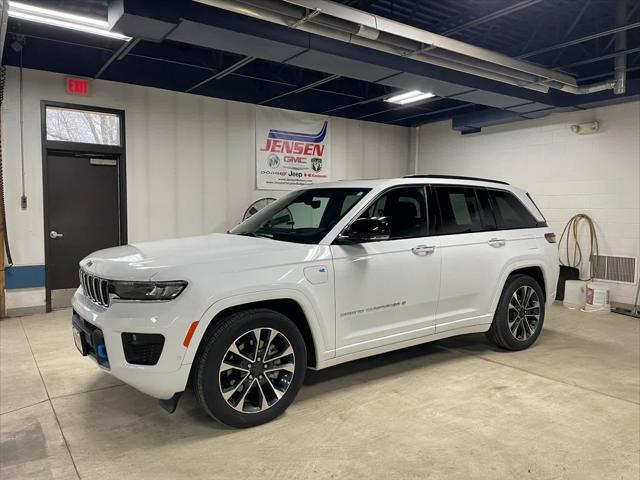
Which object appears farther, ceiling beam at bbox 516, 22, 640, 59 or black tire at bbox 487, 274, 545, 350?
ceiling beam at bbox 516, 22, 640, 59

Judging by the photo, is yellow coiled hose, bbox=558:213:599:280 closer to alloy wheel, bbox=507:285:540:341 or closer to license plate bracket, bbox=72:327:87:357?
alloy wheel, bbox=507:285:540:341

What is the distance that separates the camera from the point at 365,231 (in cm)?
313

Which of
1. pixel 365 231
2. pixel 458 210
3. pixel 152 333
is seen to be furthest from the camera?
pixel 458 210

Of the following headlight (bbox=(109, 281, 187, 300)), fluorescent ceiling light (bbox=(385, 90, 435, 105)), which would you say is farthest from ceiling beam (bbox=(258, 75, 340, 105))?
headlight (bbox=(109, 281, 187, 300))

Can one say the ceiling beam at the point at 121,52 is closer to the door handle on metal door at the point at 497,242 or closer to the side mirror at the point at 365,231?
the side mirror at the point at 365,231

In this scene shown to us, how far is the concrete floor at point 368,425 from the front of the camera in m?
2.43

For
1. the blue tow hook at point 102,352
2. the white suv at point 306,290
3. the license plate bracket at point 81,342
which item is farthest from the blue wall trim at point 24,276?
the blue tow hook at point 102,352

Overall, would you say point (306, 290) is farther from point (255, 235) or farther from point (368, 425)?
point (368, 425)

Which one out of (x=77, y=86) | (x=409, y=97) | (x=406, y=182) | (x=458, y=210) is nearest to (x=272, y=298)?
(x=406, y=182)

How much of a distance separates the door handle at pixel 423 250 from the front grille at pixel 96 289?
2149mm

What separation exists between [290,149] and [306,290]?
5.86 meters

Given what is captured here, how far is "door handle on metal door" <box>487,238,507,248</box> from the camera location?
4.07 meters

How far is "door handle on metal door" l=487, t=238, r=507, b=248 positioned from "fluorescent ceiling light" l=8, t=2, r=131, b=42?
387cm

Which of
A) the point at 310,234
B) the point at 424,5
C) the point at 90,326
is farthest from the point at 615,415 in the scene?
the point at 424,5
